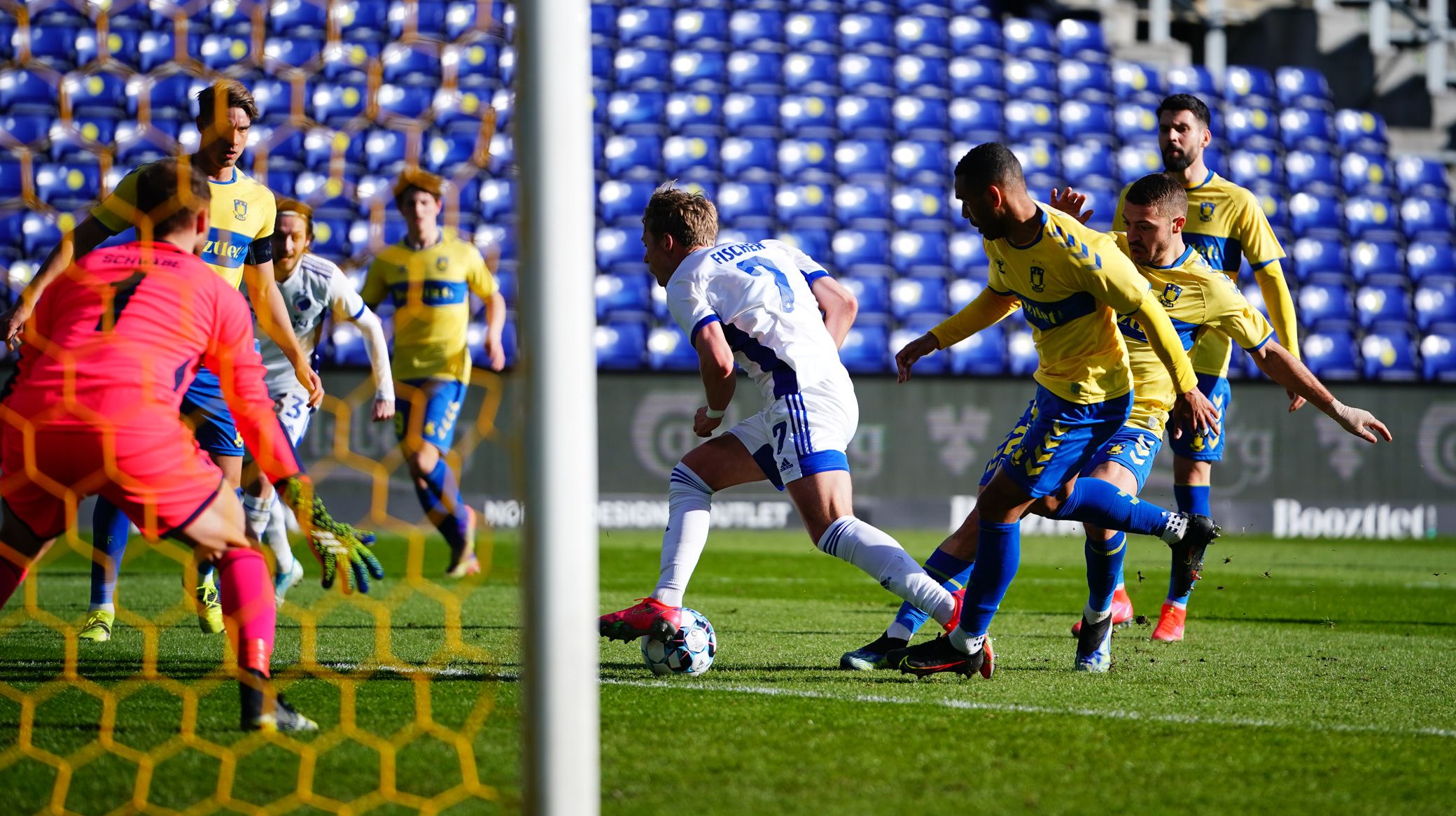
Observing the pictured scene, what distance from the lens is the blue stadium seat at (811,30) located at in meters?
16.2

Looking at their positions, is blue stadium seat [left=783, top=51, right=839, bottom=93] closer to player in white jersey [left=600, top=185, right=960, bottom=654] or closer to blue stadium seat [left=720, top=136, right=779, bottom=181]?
blue stadium seat [left=720, top=136, right=779, bottom=181]

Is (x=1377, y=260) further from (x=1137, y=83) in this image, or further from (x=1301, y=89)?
(x=1137, y=83)

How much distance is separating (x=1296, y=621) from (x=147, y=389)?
5.18 metres

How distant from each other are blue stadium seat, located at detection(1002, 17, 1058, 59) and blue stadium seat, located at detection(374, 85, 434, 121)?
683cm

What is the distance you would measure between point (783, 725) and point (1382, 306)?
1322 centimetres

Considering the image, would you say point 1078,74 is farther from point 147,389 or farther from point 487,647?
point 147,389

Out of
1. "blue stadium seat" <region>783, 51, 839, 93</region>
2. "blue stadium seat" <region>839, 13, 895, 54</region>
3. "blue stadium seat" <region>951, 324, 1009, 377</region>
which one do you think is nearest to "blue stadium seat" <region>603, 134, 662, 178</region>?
"blue stadium seat" <region>783, 51, 839, 93</region>

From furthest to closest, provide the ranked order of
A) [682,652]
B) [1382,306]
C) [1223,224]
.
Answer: [1382,306]
[1223,224]
[682,652]

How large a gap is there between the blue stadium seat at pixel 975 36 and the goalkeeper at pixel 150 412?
46.4 feet

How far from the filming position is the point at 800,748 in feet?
10.4

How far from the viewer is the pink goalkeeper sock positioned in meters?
3.21

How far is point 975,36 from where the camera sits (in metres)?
16.6

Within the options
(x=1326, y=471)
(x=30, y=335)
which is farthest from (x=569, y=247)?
(x=1326, y=471)

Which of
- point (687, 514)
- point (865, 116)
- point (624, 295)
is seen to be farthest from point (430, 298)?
point (865, 116)
